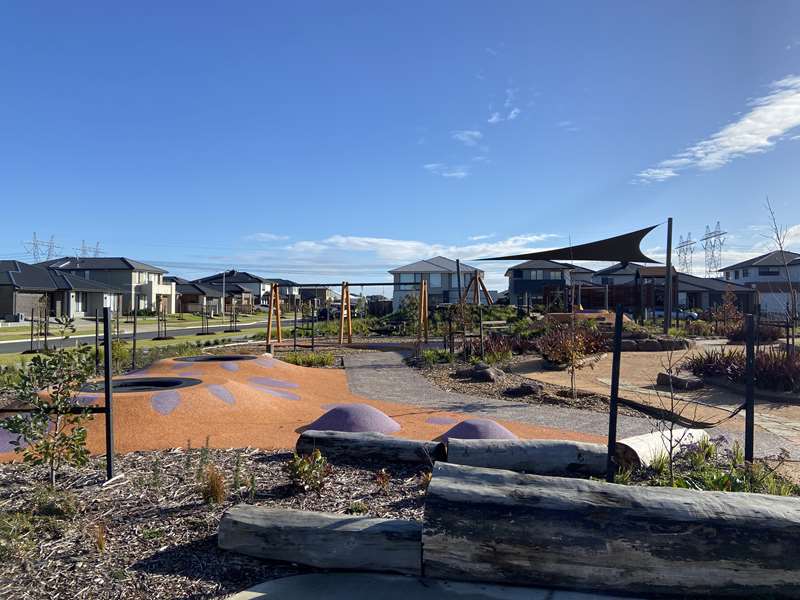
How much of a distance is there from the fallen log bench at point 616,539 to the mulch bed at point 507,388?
5.95 metres

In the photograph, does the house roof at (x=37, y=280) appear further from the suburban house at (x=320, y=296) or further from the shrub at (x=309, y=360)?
the shrub at (x=309, y=360)

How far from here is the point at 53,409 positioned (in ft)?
16.3

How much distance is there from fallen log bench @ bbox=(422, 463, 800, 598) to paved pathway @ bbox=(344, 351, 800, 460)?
148 inches

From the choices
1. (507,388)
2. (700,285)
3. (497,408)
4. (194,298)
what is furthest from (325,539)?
(194,298)

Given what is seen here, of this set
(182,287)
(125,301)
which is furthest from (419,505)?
(182,287)

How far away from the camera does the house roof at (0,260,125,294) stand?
133 ft

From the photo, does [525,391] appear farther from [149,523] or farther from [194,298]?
[194,298]

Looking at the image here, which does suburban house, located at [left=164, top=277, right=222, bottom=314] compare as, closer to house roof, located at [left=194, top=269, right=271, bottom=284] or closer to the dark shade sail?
house roof, located at [left=194, top=269, right=271, bottom=284]

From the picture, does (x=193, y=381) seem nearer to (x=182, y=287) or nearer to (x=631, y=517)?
(x=631, y=517)

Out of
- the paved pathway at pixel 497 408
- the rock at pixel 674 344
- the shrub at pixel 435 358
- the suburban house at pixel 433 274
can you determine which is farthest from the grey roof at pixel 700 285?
the paved pathway at pixel 497 408

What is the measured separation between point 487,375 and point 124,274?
54.3 m

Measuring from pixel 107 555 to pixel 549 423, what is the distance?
20.4 ft

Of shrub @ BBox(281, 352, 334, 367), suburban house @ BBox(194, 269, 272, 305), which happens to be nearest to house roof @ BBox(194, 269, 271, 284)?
suburban house @ BBox(194, 269, 272, 305)

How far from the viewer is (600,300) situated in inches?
1522
